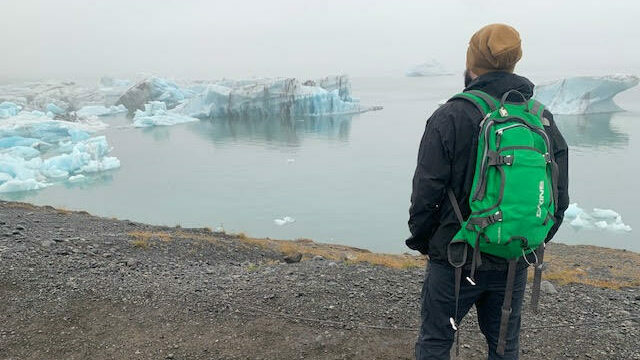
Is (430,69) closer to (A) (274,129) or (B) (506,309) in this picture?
(A) (274,129)

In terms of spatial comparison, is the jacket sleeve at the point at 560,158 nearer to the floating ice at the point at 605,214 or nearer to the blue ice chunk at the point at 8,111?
the floating ice at the point at 605,214

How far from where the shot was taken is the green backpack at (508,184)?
1884 millimetres

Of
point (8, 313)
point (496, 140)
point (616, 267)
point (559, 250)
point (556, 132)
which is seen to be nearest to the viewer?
point (496, 140)

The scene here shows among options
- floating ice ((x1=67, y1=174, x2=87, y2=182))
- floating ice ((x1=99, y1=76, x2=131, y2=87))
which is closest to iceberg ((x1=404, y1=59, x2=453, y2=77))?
floating ice ((x1=99, y1=76, x2=131, y2=87))

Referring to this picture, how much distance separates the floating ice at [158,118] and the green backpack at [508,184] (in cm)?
3807

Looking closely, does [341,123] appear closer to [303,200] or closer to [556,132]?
[303,200]

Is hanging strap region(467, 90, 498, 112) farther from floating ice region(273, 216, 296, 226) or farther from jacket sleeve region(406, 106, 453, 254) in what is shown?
floating ice region(273, 216, 296, 226)

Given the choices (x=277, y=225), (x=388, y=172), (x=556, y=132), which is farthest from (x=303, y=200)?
(x=556, y=132)

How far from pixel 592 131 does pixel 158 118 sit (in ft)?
98.7

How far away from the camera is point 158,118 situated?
38031 mm

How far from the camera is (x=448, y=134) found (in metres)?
1.93

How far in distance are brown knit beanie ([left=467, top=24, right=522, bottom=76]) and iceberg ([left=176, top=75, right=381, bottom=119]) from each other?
38.4 metres

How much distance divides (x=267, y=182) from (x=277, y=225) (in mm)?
5742

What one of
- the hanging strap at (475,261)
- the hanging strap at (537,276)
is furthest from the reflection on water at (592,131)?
the hanging strap at (475,261)
